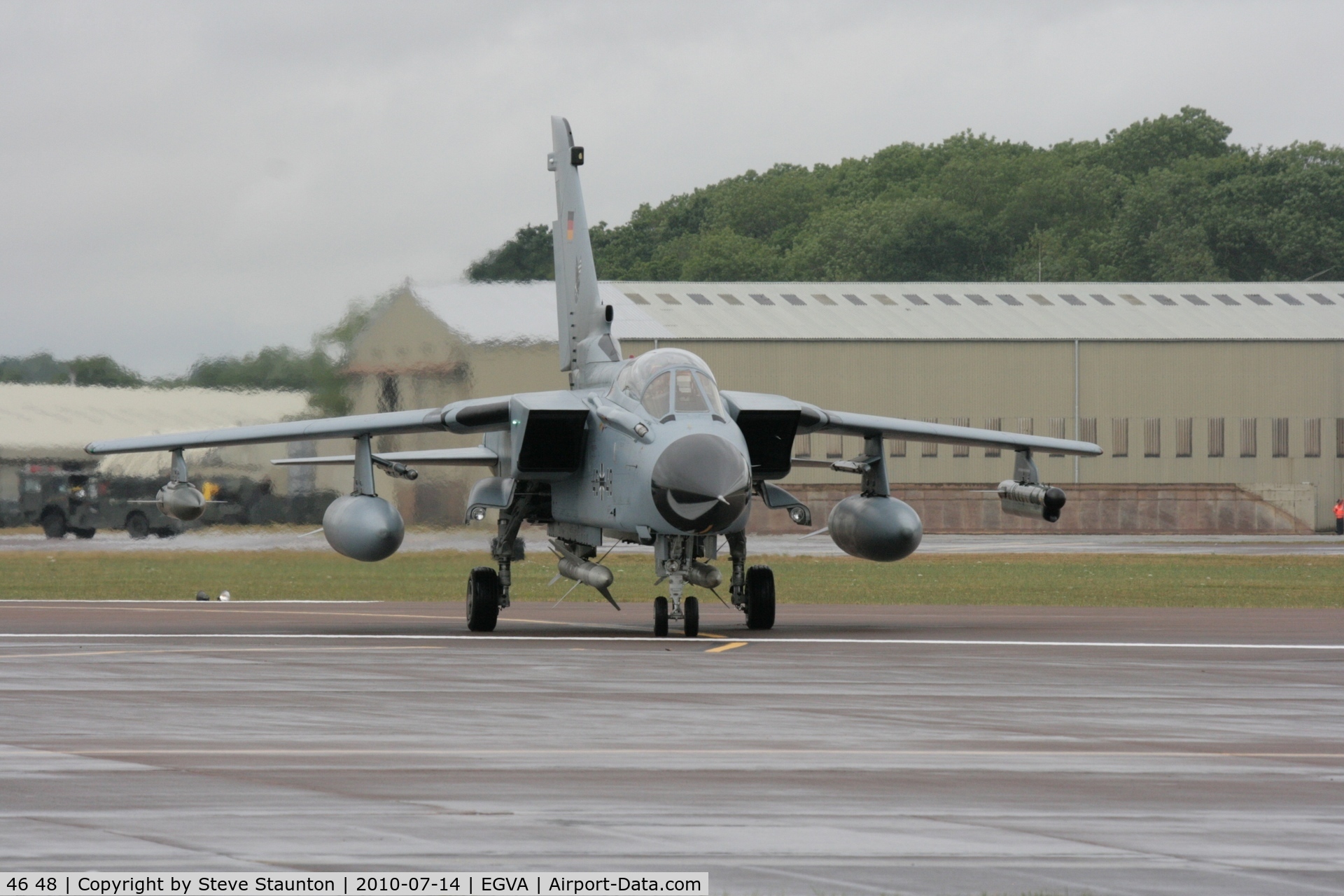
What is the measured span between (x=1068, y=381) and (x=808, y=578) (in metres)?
33.7

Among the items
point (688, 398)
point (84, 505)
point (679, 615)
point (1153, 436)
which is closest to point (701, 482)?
point (688, 398)

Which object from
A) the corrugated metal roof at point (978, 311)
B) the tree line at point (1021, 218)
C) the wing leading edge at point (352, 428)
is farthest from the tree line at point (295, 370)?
the tree line at point (1021, 218)

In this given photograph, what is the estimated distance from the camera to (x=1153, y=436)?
2867 inches

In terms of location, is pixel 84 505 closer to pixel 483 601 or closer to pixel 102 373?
pixel 102 373

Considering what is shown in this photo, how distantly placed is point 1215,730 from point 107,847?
305 inches

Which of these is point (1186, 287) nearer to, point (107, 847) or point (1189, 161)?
point (1189, 161)

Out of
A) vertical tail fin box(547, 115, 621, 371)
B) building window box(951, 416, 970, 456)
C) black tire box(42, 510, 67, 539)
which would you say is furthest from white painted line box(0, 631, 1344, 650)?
building window box(951, 416, 970, 456)

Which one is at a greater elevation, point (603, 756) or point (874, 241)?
point (874, 241)

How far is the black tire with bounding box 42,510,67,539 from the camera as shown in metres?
50.3

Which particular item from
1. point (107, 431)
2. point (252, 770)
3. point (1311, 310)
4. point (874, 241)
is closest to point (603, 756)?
point (252, 770)

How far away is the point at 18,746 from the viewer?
1189 centimetres

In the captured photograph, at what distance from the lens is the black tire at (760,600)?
24672 millimetres

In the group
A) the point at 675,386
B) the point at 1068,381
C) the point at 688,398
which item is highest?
the point at 1068,381

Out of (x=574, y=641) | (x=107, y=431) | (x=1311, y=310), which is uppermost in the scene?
(x=1311, y=310)
